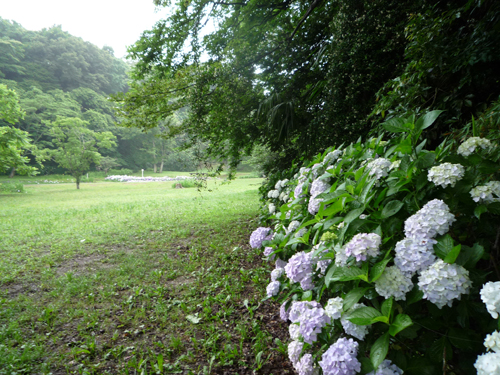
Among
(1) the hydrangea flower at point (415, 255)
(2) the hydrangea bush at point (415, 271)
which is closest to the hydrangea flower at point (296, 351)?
(2) the hydrangea bush at point (415, 271)

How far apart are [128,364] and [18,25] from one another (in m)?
46.7

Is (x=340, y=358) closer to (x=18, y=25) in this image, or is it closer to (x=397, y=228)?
(x=397, y=228)

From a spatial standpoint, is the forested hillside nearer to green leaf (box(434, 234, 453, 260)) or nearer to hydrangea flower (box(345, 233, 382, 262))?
hydrangea flower (box(345, 233, 382, 262))

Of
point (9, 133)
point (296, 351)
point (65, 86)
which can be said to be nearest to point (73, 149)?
point (9, 133)

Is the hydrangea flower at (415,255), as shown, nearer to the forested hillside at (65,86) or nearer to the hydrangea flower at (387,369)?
the hydrangea flower at (387,369)

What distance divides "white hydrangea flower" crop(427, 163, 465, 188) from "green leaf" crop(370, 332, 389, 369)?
57 cm

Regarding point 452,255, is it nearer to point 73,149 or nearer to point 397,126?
point 397,126

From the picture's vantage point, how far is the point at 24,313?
2682 mm

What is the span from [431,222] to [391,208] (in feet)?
0.59

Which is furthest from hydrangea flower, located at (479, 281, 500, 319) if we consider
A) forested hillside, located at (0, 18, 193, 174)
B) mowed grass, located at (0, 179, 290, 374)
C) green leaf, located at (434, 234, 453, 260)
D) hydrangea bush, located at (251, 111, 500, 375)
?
forested hillside, located at (0, 18, 193, 174)

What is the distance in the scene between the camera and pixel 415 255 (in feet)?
2.82

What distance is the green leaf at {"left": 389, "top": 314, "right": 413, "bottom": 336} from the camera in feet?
2.61

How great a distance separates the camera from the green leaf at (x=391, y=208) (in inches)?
40.0

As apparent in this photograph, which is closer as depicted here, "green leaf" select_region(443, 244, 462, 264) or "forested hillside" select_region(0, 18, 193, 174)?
"green leaf" select_region(443, 244, 462, 264)
